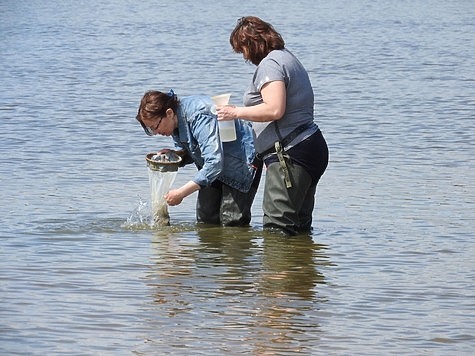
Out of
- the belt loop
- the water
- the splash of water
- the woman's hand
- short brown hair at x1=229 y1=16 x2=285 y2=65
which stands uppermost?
short brown hair at x1=229 y1=16 x2=285 y2=65

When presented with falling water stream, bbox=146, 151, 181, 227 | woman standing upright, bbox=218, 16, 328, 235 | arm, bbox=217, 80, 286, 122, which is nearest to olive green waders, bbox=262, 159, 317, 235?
woman standing upright, bbox=218, 16, 328, 235

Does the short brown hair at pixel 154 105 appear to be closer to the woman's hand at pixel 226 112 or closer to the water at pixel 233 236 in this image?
the woman's hand at pixel 226 112

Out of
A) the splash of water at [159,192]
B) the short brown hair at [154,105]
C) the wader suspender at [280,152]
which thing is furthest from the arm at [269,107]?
the splash of water at [159,192]

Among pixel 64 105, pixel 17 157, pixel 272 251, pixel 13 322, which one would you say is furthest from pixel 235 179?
pixel 64 105

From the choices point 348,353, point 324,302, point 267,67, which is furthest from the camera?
point 267,67

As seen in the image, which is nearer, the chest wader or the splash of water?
the chest wader

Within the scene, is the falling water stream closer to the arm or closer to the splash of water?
the splash of water

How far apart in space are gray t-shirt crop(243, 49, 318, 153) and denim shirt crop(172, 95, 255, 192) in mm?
264

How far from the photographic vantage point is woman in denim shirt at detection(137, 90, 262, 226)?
309 inches

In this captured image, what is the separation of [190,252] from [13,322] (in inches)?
79.8

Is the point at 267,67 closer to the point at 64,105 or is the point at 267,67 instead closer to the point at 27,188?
the point at 27,188

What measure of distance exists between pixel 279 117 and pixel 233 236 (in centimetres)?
Answer: 136

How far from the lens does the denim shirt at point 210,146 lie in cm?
782

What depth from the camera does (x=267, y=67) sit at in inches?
293
